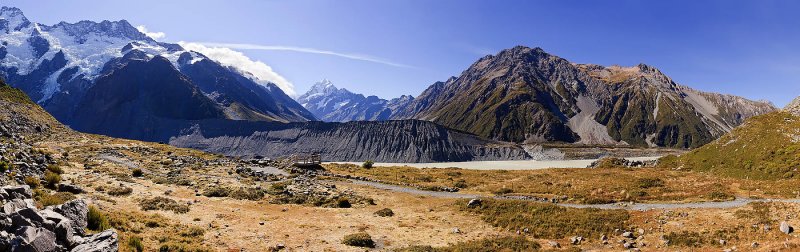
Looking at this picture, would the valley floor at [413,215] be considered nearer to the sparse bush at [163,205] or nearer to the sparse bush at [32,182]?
the sparse bush at [163,205]

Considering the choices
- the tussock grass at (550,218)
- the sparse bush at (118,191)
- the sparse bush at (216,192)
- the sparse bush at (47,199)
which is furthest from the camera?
the sparse bush at (216,192)

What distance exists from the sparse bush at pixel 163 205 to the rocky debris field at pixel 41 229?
44.1 ft

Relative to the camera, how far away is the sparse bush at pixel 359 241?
2973 cm

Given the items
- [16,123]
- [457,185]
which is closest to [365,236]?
[457,185]

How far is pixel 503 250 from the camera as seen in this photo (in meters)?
29.4

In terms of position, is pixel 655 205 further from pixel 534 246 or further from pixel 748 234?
pixel 534 246

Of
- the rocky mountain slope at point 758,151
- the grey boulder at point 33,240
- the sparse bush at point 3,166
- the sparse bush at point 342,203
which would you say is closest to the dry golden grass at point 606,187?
the rocky mountain slope at point 758,151

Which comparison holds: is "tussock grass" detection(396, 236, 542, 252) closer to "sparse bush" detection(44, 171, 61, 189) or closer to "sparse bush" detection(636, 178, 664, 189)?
"sparse bush" detection(44, 171, 61, 189)

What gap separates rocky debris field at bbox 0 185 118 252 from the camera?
15.8m

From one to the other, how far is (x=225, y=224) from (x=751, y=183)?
205ft

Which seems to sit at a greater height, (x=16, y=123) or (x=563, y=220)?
(x=16, y=123)

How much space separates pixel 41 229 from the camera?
16.9 metres

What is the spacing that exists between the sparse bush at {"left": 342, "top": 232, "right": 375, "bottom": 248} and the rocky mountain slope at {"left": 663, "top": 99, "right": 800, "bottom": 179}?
184ft

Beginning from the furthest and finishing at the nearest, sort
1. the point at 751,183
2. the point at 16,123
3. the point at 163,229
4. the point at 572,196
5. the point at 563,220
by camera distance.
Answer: the point at 16,123, the point at 751,183, the point at 572,196, the point at 563,220, the point at 163,229
